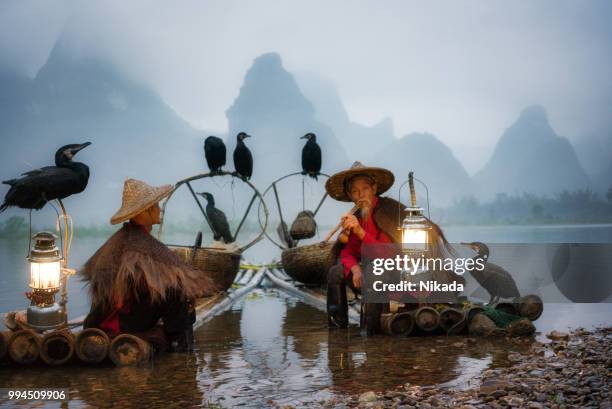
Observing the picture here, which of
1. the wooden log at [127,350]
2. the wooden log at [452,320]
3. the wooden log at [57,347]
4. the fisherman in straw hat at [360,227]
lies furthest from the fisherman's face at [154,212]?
the wooden log at [452,320]

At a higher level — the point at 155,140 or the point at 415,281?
the point at 155,140

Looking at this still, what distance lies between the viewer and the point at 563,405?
2895mm

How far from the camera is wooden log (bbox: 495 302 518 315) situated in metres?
5.07

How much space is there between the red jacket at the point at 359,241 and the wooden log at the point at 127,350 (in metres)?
1.69

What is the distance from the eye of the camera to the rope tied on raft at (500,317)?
4.87m

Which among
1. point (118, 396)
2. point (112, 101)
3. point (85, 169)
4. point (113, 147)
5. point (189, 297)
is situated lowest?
point (118, 396)

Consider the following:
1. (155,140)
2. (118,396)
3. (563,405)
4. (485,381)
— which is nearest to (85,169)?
(118,396)

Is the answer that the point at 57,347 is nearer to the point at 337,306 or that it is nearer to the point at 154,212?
the point at 154,212

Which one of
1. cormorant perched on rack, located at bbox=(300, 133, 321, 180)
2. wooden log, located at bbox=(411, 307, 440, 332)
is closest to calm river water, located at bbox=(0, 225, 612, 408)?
wooden log, located at bbox=(411, 307, 440, 332)

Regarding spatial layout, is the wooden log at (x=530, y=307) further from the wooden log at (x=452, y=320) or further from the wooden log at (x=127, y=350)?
the wooden log at (x=127, y=350)

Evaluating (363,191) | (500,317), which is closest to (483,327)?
(500,317)

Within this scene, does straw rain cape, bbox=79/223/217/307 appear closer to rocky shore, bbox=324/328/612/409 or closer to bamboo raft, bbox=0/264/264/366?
bamboo raft, bbox=0/264/264/366

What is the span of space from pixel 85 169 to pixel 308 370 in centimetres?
200

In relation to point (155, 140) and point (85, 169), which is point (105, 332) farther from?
point (155, 140)
